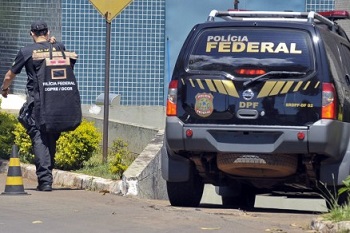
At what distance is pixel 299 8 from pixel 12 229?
1015 centimetres

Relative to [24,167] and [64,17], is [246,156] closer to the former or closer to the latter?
[24,167]

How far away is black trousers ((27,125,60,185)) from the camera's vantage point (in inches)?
441

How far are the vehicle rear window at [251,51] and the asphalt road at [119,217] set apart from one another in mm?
1445

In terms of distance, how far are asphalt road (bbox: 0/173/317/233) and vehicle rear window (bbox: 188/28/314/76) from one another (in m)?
1.45

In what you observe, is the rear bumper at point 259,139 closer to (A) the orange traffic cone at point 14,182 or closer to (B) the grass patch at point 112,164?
(A) the orange traffic cone at point 14,182

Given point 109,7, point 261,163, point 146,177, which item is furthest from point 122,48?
point 261,163

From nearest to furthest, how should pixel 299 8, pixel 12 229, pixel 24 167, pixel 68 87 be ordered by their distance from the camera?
pixel 12 229, pixel 68 87, pixel 24 167, pixel 299 8

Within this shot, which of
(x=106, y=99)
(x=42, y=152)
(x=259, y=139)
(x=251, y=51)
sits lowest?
(x=42, y=152)

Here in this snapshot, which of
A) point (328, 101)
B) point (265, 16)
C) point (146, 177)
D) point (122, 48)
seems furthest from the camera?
point (122, 48)

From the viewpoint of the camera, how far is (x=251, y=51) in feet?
32.9

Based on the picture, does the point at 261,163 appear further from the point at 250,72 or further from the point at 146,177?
the point at 146,177

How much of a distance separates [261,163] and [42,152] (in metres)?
2.62

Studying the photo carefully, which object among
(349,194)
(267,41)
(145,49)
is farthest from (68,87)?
(145,49)

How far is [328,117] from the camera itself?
972cm
